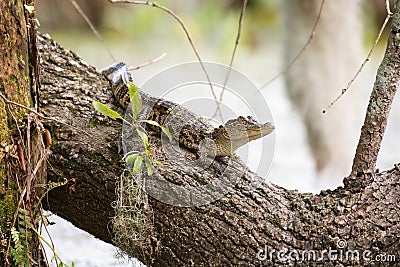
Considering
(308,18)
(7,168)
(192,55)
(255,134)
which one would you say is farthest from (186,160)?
(192,55)

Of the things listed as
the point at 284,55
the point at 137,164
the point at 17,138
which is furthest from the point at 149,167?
the point at 284,55

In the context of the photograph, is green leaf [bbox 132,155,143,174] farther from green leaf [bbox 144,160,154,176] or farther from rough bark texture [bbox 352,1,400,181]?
rough bark texture [bbox 352,1,400,181]

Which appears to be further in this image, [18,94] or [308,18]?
[308,18]

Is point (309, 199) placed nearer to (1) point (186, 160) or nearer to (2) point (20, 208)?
(1) point (186, 160)

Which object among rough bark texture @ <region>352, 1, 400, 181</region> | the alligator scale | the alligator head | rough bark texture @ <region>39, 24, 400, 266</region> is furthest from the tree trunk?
rough bark texture @ <region>352, 1, 400, 181</region>

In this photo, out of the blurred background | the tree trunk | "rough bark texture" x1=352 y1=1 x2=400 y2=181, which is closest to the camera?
the tree trunk

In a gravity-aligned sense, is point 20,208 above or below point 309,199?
below
